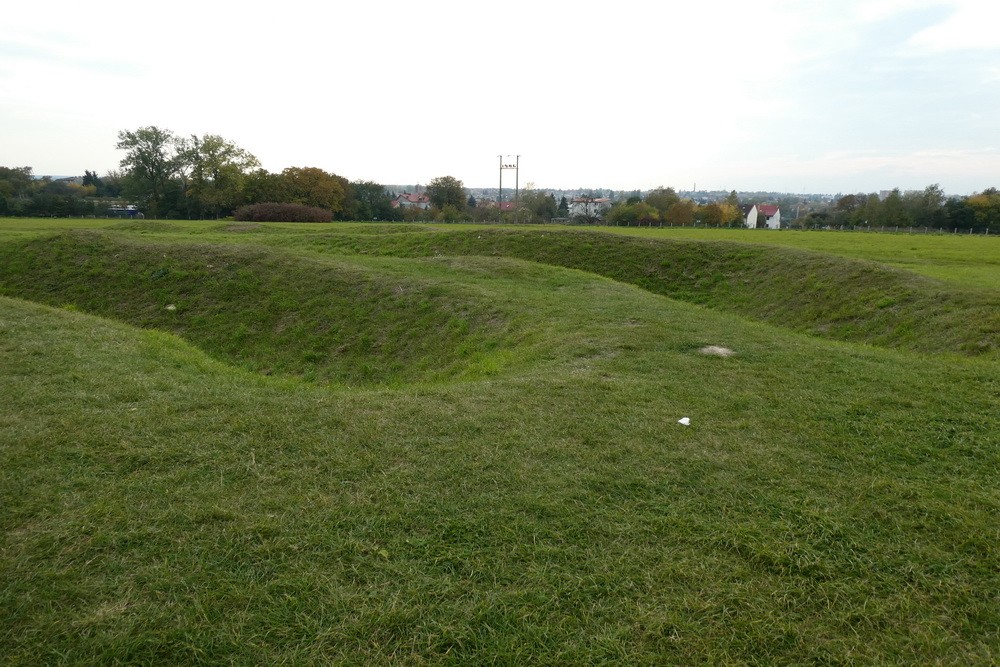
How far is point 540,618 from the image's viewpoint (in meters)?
3.03

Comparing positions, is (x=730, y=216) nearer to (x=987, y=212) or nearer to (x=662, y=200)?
(x=662, y=200)

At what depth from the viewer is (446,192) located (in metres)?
83.3

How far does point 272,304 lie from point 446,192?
7115cm

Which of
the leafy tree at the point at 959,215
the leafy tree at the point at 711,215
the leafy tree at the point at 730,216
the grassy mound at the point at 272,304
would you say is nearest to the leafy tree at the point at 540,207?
the leafy tree at the point at 711,215

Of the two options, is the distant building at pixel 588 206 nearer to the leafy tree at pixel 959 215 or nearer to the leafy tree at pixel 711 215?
the leafy tree at pixel 711 215

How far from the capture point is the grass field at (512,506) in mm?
2918

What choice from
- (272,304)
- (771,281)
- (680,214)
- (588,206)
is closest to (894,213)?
(680,214)

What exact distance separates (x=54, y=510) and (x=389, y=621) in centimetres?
254

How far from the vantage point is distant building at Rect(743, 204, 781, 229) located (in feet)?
327

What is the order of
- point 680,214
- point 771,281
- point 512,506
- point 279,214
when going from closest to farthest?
point 512,506
point 771,281
point 279,214
point 680,214

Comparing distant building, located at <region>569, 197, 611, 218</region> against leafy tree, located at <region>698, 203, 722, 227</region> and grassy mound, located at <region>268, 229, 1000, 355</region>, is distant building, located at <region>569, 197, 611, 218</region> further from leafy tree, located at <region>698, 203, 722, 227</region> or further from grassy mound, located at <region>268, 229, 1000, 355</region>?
grassy mound, located at <region>268, 229, 1000, 355</region>

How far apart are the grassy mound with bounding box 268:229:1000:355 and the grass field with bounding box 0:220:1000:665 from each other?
10.3 feet

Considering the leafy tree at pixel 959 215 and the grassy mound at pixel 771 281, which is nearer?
the grassy mound at pixel 771 281

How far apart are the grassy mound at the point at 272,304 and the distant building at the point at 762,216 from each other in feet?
300
